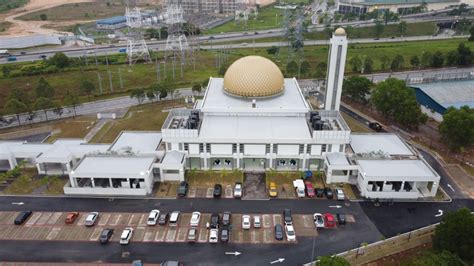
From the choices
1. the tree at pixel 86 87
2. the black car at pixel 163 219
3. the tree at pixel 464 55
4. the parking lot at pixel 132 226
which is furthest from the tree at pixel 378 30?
the black car at pixel 163 219

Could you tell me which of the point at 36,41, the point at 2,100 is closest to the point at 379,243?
the point at 2,100

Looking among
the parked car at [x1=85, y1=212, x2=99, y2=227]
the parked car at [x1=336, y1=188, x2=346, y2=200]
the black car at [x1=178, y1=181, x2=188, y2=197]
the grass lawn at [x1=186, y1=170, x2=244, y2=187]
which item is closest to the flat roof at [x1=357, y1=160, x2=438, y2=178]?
the parked car at [x1=336, y1=188, x2=346, y2=200]

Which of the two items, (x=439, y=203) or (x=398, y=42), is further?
(x=398, y=42)

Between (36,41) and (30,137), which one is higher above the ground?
(36,41)

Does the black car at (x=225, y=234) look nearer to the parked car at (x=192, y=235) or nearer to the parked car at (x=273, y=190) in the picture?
the parked car at (x=192, y=235)

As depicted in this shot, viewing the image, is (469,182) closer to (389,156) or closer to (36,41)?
(389,156)

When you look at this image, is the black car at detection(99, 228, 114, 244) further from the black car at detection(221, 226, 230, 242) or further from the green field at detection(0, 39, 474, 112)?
the green field at detection(0, 39, 474, 112)
